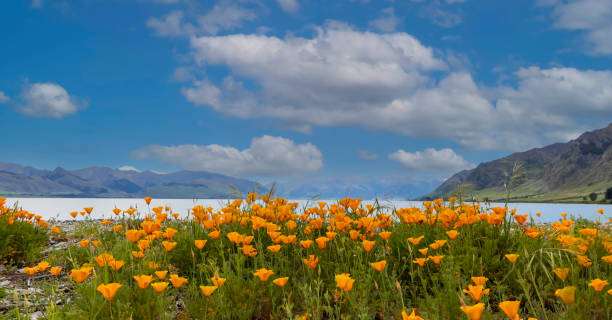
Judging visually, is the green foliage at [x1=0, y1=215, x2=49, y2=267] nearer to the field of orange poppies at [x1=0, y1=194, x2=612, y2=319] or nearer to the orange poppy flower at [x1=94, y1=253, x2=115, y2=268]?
the field of orange poppies at [x1=0, y1=194, x2=612, y2=319]

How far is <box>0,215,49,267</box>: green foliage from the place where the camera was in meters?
6.91

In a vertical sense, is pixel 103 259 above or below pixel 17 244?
above

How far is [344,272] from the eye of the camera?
4.34m

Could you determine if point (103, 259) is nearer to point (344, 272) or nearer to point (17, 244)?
point (344, 272)

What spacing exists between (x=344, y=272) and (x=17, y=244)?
6801 mm

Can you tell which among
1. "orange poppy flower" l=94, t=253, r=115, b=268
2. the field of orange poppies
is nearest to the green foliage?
the field of orange poppies

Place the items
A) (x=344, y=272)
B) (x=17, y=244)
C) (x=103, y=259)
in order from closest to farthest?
(x=103, y=259)
(x=344, y=272)
(x=17, y=244)

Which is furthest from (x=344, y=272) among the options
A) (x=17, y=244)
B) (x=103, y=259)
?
(x=17, y=244)

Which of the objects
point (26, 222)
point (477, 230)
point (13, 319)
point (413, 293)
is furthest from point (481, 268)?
point (26, 222)

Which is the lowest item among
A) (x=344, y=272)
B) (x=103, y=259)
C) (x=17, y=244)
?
(x=17, y=244)

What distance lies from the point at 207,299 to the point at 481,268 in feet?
10.1

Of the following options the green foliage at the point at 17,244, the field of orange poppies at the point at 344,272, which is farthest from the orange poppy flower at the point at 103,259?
the green foliage at the point at 17,244

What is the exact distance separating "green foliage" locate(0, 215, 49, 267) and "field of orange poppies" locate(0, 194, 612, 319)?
0.18 feet

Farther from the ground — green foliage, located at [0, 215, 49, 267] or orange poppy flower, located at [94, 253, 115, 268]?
orange poppy flower, located at [94, 253, 115, 268]
